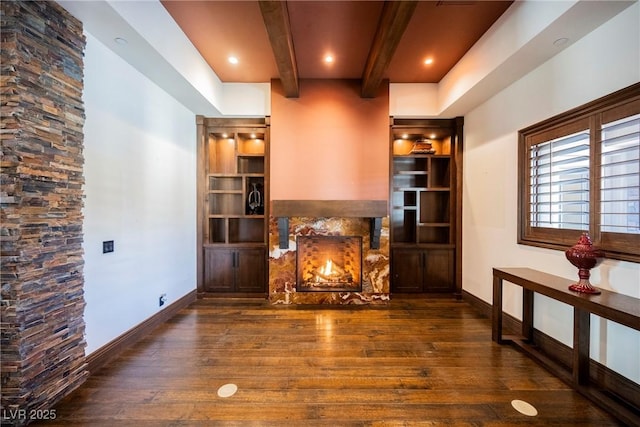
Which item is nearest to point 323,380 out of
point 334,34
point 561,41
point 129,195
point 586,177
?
point 129,195

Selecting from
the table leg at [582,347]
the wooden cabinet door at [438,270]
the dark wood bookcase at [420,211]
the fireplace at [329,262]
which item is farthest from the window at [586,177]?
the fireplace at [329,262]

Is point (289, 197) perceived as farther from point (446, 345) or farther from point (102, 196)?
point (446, 345)

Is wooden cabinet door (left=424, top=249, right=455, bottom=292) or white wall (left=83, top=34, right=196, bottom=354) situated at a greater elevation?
white wall (left=83, top=34, right=196, bottom=354)

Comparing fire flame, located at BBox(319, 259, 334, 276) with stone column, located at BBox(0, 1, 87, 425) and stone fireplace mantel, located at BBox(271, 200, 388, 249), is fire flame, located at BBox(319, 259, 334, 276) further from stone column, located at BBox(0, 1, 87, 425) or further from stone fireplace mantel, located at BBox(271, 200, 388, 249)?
stone column, located at BBox(0, 1, 87, 425)

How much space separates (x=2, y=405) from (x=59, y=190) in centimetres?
145

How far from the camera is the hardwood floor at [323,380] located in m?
1.79

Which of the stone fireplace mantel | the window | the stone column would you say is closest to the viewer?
the stone column

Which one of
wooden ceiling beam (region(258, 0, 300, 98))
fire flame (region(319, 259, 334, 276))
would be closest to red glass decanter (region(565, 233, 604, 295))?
fire flame (region(319, 259, 334, 276))

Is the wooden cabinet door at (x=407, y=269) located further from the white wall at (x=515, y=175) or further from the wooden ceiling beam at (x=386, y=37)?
the wooden ceiling beam at (x=386, y=37)

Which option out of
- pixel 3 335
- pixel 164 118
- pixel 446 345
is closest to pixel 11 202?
pixel 3 335

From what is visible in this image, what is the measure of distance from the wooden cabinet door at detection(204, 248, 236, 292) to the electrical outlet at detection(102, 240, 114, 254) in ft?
5.69

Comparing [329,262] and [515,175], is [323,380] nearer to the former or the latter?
[329,262]

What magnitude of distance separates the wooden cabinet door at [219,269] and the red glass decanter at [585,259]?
13.2ft

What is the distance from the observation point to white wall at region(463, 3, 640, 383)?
192 centimetres
